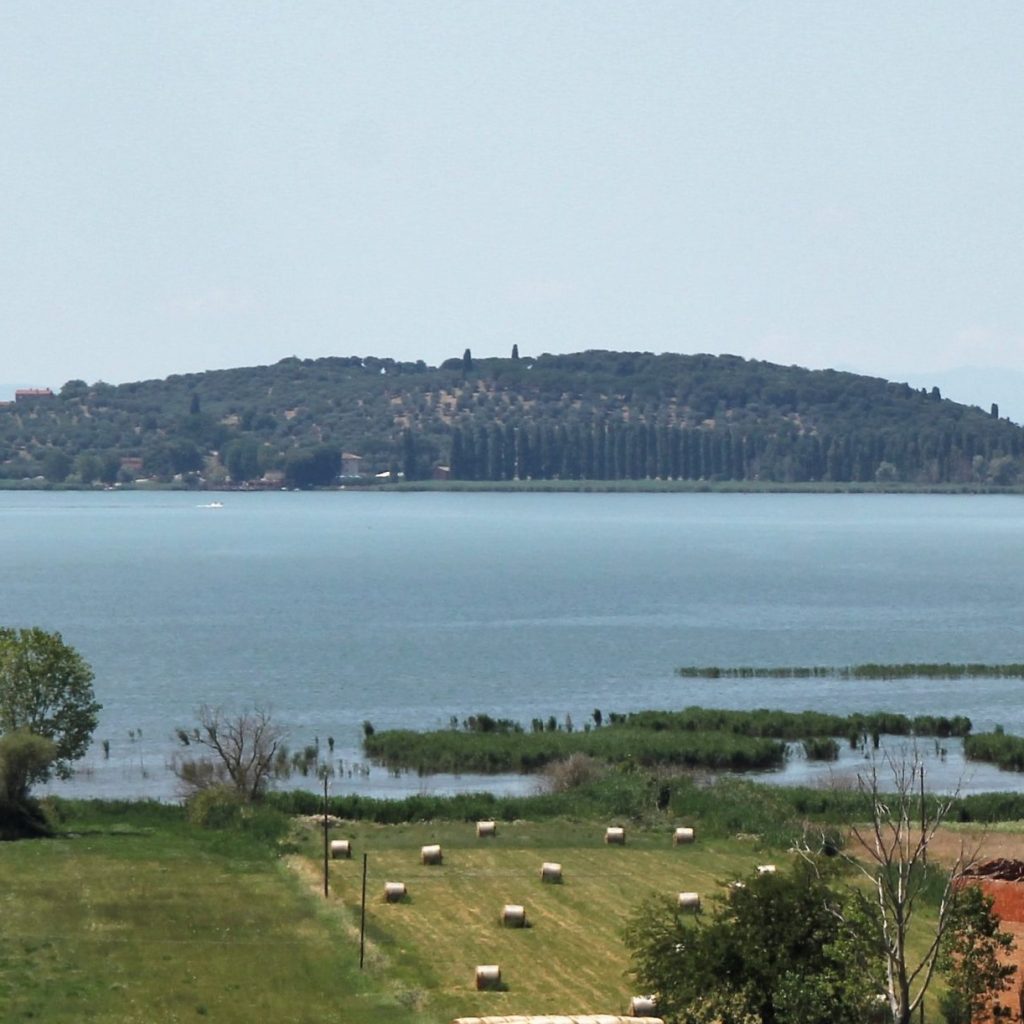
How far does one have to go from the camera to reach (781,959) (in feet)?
111

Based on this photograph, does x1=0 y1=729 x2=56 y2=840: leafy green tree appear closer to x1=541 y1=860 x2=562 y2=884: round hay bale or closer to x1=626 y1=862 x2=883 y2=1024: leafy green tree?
x1=541 y1=860 x2=562 y2=884: round hay bale

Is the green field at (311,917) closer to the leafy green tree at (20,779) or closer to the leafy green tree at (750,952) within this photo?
the leafy green tree at (20,779)

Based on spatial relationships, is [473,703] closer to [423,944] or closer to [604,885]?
[604,885]

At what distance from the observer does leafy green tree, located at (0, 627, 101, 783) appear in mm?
60750

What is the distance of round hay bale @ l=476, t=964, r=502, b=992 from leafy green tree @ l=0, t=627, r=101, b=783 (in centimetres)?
2602

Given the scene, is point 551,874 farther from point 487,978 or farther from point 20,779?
point 20,779

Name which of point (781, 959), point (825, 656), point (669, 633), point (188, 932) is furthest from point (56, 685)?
point (669, 633)

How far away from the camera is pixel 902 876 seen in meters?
30.0

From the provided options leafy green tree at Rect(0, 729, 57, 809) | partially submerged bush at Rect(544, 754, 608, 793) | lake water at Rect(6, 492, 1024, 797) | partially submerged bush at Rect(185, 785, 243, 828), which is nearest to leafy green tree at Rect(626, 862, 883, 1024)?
partially submerged bush at Rect(185, 785, 243, 828)

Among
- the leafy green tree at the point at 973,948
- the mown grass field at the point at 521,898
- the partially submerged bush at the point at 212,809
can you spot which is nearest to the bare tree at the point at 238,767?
the partially submerged bush at the point at 212,809

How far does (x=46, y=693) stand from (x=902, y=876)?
3802cm

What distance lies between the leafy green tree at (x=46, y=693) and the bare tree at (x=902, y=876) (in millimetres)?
25388

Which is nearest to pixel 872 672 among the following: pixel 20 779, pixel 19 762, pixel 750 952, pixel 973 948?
pixel 20 779

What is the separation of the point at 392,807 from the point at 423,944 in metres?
18.8
